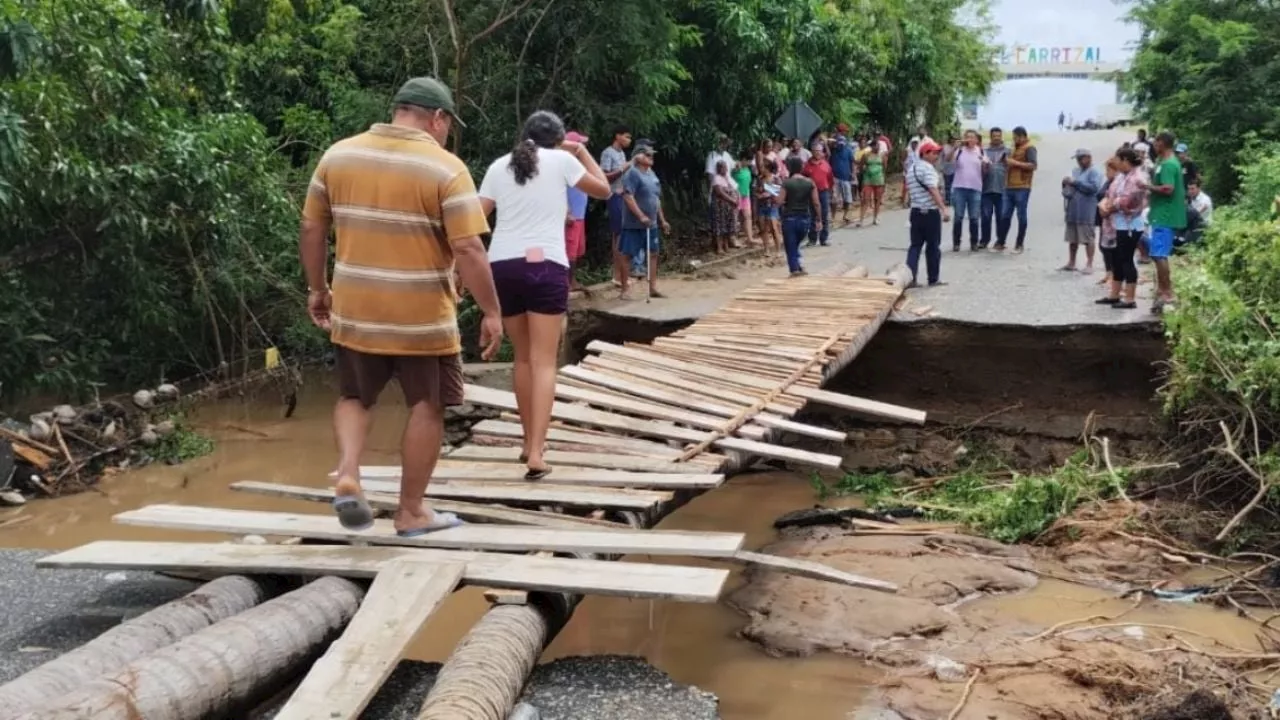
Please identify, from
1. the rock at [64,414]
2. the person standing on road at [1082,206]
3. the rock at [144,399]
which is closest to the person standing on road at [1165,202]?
the person standing on road at [1082,206]

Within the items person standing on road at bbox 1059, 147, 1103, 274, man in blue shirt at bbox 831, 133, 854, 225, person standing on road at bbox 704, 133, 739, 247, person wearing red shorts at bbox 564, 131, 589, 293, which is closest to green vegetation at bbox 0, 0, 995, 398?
person standing on road at bbox 704, 133, 739, 247

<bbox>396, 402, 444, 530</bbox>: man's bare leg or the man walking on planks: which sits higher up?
the man walking on planks

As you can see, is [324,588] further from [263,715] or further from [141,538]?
[141,538]

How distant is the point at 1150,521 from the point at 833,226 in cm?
1062

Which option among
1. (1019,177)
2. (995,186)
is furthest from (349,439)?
(995,186)

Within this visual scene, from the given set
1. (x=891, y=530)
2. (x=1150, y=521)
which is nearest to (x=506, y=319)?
(x=891, y=530)

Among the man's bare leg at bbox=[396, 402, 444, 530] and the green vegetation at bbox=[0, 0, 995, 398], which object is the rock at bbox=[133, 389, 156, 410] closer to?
the green vegetation at bbox=[0, 0, 995, 398]

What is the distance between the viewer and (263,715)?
3.11m

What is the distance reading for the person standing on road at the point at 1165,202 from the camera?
828 centimetres

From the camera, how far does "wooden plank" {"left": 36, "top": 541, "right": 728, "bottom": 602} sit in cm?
343

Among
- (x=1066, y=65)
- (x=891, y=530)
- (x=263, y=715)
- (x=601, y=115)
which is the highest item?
(x=1066, y=65)

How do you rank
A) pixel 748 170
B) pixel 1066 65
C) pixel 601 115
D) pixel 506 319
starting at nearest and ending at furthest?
pixel 506 319 → pixel 601 115 → pixel 748 170 → pixel 1066 65

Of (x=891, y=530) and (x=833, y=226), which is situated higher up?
(x=833, y=226)

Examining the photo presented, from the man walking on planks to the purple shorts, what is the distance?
2.80 ft
